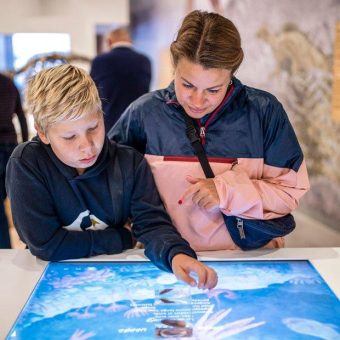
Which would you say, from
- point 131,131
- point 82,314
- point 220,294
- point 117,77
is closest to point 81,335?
point 82,314

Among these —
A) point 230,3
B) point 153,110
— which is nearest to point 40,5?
point 230,3

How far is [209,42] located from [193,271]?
525 mm

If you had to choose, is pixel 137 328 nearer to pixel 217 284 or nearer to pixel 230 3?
pixel 217 284

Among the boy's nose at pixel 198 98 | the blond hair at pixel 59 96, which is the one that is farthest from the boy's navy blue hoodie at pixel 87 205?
the boy's nose at pixel 198 98

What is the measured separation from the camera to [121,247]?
1.27 m

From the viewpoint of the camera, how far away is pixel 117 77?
3.21m

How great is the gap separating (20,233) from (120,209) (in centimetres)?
25

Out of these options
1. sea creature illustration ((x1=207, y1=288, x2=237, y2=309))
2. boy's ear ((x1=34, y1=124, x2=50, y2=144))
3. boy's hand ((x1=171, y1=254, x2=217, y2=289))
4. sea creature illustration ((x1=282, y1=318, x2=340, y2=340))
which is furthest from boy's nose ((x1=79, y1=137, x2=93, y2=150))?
sea creature illustration ((x1=282, y1=318, x2=340, y2=340))

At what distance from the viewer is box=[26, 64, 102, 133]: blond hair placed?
1135 millimetres

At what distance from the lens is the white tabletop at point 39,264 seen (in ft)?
3.48

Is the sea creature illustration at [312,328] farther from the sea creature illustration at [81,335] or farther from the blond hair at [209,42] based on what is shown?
the blond hair at [209,42]

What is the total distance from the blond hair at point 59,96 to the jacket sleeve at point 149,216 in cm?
22

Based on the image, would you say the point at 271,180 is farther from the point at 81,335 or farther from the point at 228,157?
the point at 81,335

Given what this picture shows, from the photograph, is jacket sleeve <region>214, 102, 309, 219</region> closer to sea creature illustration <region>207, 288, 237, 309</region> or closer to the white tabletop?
the white tabletop
